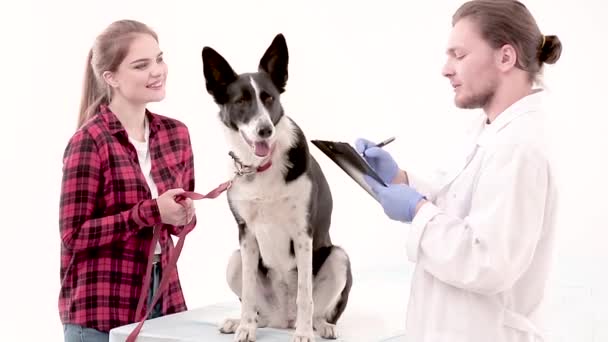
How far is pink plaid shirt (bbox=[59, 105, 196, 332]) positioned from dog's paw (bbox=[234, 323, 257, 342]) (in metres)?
0.39

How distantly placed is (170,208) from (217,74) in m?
0.40

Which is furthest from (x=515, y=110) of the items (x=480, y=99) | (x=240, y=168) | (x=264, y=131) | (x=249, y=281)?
(x=249, y=281)

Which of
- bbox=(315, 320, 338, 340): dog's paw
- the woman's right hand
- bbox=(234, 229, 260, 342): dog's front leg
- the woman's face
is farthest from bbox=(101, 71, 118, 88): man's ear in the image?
bbox=(315, 320, 338, 340): dog's paw

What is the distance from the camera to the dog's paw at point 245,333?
1.82 meters

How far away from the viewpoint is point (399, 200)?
1.47 m

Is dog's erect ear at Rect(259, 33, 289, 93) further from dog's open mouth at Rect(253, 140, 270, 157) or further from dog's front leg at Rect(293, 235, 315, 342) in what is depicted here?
dog's front leg at Rect(293, 235, 315, 342)

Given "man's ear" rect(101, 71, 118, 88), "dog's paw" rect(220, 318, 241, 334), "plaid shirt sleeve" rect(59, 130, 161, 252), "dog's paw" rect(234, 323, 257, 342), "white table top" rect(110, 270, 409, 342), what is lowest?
"white table top" rect(110, 270, 409, 342)

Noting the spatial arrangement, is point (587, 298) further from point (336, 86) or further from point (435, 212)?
point (435, 212)

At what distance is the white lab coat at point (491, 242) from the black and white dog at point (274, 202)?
1.18 ft

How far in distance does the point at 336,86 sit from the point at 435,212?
217cm

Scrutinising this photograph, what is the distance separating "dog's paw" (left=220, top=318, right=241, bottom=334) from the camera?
1.94 meters

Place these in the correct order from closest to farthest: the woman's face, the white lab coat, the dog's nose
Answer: the white lab coat
the dog's nose
the woman's face

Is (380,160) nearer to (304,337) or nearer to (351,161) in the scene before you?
(351,161)

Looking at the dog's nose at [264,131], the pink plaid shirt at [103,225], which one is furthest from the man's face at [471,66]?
the pink plaid shirt at [103,225]
